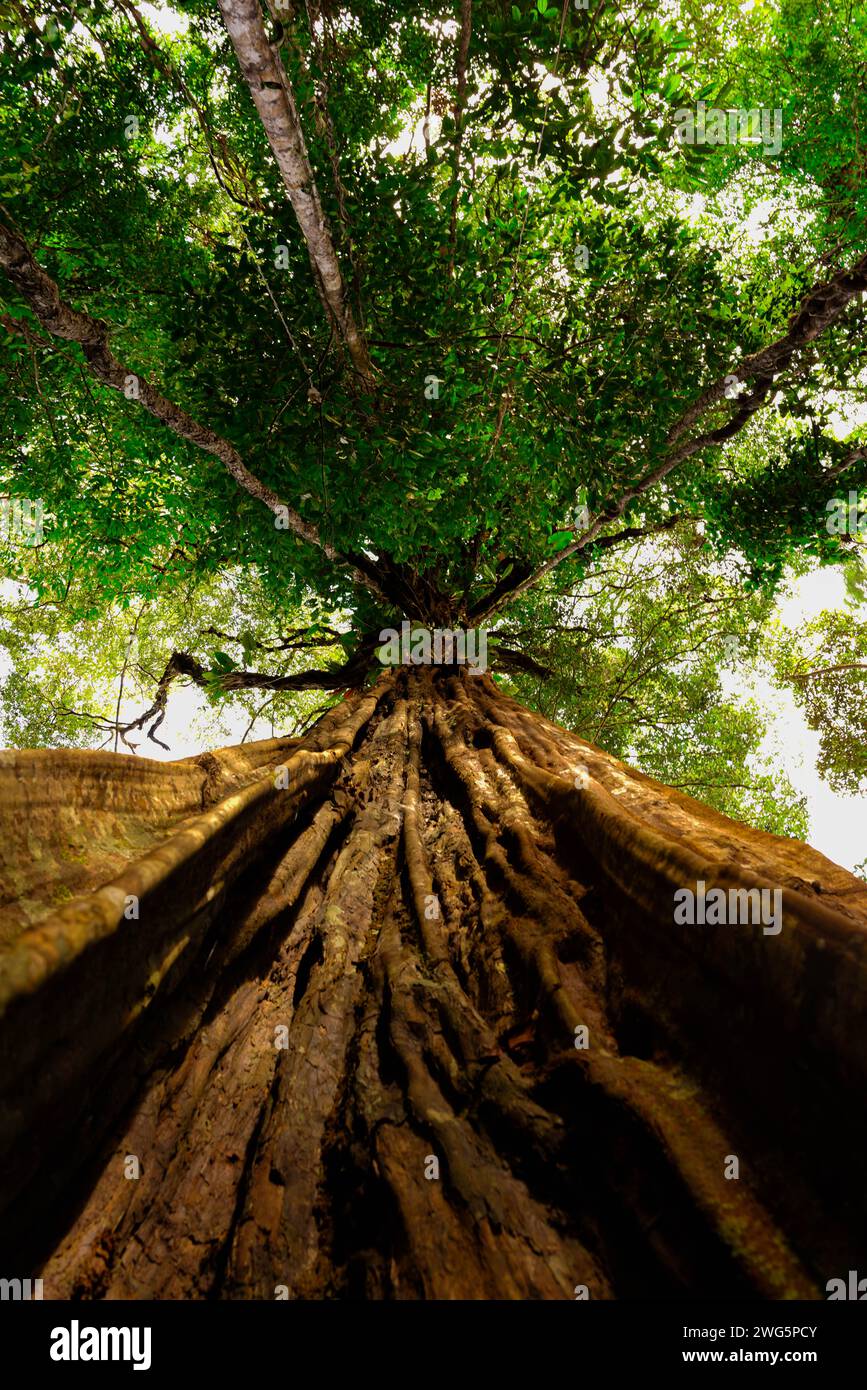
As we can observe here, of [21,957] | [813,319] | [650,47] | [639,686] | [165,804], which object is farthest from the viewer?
[639,686]

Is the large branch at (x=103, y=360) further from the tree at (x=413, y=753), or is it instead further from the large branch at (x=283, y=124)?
the large branch at (x=283, y=124)

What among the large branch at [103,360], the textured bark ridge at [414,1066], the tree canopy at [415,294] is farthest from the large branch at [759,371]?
the textured bark ridge at [414,1066]

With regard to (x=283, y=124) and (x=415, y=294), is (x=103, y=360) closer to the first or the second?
(x=283, y=124)

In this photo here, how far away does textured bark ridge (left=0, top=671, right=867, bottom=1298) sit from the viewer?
152 cm

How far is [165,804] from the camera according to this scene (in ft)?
10.2

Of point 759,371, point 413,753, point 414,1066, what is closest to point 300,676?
point 413,753

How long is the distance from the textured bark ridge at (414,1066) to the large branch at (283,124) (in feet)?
10.3

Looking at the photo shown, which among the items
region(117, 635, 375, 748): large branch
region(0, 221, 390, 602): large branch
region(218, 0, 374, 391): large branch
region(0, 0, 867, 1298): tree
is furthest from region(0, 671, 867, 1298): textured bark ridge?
region(117, 635, 375, 748): large branch

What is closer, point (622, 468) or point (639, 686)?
point (622, 468)

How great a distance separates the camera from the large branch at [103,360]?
3410mm

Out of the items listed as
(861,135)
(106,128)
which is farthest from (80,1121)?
(861,135)

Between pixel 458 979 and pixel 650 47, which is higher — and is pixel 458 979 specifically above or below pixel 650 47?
below
